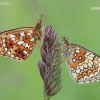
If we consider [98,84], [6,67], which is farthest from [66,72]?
[6,67]

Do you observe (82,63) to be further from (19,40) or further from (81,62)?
(19,40)

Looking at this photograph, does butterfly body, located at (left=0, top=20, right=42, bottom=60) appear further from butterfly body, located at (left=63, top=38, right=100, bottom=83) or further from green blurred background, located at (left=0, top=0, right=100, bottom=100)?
green blurred background, located at (left=0, top=0, right=100, bottom=100)

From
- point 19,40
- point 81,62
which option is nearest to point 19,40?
point 19,40

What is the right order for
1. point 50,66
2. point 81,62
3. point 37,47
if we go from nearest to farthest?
point 50,66
point 81,62
point 37,47

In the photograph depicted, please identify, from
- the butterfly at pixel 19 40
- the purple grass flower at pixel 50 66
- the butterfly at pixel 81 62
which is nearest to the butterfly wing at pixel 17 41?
the butterfly at pixel 19 40

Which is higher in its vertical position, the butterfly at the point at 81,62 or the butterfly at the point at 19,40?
the butterfly at the point at 19,40

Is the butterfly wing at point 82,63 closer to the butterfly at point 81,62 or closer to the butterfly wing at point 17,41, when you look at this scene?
the butterfly at point 81,62

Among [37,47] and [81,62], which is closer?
[81,62]
